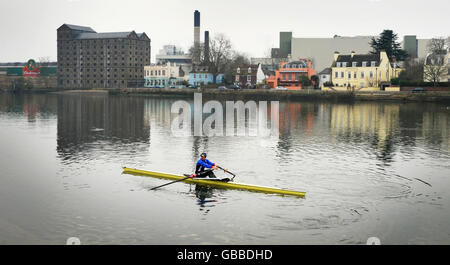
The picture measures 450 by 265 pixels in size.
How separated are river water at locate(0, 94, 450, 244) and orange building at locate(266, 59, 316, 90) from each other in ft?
204

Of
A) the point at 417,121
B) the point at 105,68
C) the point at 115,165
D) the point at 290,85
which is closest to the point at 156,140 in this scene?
the point at 115,165

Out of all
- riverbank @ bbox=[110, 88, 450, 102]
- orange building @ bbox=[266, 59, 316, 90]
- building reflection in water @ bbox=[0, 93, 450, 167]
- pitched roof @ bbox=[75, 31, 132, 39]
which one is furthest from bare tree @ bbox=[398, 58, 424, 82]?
pitched roof @ bbox=[75, 31, 132, 39]

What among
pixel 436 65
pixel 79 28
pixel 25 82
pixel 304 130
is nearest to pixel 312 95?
pixel 436 65

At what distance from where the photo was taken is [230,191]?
23.0 m

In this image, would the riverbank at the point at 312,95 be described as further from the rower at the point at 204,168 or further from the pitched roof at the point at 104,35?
the rower at the point at 204,168

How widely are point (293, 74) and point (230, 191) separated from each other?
86570 millimetres

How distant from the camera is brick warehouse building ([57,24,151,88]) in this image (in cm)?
14888

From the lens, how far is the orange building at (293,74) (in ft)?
347

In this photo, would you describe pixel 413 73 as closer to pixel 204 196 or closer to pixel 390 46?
pixel 390 46

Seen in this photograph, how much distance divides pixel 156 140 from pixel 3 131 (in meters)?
16.5

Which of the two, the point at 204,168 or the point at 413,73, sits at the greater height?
the point at 413,73

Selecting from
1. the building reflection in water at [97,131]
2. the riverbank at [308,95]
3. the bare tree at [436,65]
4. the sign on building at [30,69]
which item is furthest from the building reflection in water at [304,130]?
the sign on building at [30,69]

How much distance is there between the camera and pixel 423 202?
70.7 feet

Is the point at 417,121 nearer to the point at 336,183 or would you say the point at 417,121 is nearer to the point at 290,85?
the point at 336,183
